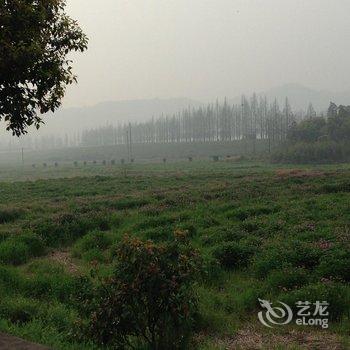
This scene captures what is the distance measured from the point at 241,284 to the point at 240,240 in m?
3.03

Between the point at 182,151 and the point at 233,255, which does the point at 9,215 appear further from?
the point at 182,151

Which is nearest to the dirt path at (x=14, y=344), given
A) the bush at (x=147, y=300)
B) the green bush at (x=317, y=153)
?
the bush at (x=147, y=300)

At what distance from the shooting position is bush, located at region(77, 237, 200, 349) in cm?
659

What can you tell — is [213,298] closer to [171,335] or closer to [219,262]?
[219,262]

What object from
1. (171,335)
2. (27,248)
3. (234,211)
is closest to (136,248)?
(171,335)

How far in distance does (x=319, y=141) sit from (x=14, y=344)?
88.8 meters

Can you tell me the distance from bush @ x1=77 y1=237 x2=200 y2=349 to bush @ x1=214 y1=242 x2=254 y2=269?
21.0 feet

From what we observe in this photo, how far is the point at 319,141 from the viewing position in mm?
88688

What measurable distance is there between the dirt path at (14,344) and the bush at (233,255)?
7.59 metres

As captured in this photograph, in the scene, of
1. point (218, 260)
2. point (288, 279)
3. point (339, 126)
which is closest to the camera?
point (288, 279)

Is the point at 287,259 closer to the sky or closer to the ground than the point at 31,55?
closer to the ground

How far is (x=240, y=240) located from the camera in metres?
14.7

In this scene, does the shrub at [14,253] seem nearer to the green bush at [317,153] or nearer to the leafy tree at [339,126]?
the green bush at [317,153]

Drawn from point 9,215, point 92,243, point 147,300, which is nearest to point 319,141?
point 9,215
